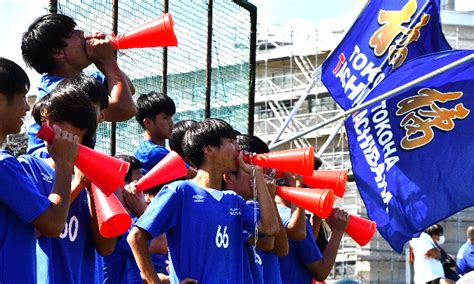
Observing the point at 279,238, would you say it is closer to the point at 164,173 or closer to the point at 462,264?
the point at 164,173

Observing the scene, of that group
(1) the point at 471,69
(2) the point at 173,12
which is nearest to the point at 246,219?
(2) the point at 173,12

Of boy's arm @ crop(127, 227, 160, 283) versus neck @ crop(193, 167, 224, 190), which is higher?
neck @ crop(193, 167, 224, 190)

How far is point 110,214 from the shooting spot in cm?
500

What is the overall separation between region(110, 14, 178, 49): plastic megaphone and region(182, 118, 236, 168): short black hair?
48 cm

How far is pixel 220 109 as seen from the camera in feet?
30.8

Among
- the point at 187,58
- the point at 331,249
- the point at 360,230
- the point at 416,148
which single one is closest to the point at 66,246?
the point at 331,249

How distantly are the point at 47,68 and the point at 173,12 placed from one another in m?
2.86

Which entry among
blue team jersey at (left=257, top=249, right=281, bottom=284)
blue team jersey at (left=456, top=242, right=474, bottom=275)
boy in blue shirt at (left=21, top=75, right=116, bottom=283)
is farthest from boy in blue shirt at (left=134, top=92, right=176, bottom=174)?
blue team jersey at (left=456, top=242, right=474, bottom=275)

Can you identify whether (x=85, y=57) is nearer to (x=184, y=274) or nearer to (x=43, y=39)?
(x=43, y=39)

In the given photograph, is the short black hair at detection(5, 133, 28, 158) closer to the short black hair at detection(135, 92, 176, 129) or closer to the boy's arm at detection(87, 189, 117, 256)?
the short black hair at detection(135, 92, 176, 129)

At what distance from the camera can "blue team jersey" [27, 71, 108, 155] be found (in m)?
5.57

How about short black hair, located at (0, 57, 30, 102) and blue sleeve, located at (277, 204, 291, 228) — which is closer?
short black hair, located at (0, 57, 30, 102)

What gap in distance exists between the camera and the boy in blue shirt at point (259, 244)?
6.38m

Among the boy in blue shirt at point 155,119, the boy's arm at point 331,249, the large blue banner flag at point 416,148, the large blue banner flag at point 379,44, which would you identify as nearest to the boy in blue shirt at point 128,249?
the boy in blue shirt at point 155,119
